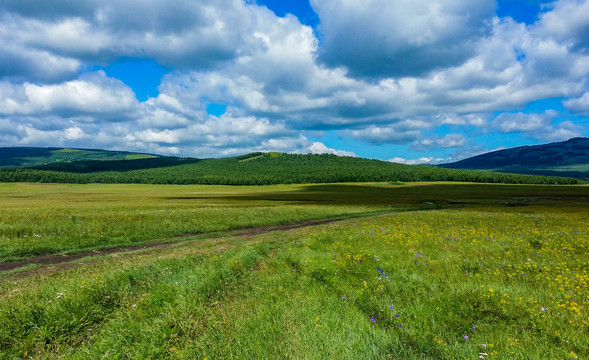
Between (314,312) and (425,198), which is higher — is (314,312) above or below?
above

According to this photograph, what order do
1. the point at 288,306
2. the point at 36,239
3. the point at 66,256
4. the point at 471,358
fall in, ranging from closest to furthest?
the point at 471,358 → the point at 288,306 → the point at 66,256 → the point at 36,239

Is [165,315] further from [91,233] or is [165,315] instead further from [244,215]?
[244,215]

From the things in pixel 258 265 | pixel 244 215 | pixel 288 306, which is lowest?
pixel 244 215

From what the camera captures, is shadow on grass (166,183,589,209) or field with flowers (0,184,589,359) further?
shadow on grass (166,183,589,209)

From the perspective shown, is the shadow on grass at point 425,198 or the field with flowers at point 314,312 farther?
the shadow on grass at point 425,198

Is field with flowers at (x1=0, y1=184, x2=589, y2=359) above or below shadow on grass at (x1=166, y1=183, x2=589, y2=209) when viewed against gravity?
above

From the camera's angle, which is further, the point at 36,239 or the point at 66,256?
the point at 36,239

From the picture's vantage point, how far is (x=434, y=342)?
539cm

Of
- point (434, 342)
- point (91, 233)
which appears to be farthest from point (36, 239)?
point (434, 342)

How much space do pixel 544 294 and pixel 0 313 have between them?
13400 mm

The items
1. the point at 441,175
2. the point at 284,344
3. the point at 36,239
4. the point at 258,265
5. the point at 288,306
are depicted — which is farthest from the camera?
the point at 441,175

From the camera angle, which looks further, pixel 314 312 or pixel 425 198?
pixel 425 198

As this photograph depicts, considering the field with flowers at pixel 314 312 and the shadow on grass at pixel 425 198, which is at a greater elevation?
the field with flowers at pixel 314 312

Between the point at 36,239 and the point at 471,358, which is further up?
the point at 471,358
